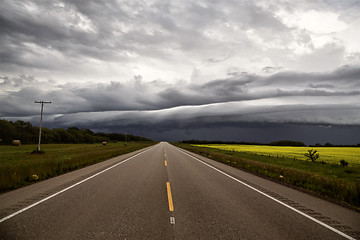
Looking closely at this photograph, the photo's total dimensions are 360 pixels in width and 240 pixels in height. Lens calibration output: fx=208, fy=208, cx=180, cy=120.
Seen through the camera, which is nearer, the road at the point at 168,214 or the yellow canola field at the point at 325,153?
the road at the point at 168,214

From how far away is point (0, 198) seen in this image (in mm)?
6684

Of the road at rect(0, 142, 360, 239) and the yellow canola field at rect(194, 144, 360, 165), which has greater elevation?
the road at rect(0, 142, 360, 239)

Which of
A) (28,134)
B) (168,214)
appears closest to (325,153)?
(168,214)

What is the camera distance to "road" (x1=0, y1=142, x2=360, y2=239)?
164 inches

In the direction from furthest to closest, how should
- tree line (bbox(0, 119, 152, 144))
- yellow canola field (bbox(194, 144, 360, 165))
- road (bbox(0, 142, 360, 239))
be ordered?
tree line (bbox(0, 119, 152, 144)) < yellow canola field (bbox(194, 144, 360, 165)) < road (bbox(0, 142, 360, 239))

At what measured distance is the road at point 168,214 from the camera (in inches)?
164

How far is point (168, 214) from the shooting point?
520cm

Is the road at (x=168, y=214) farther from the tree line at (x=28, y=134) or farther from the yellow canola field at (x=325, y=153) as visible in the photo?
the tree line at (x=28, y=134)

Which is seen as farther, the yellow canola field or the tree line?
the tree line

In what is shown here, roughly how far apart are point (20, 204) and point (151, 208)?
3.75 metres

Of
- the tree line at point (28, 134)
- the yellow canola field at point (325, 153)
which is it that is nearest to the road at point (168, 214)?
the yellow canola field at point (325, 153)

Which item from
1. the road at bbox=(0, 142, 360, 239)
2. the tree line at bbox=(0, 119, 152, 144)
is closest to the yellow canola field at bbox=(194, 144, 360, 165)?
the road at bbox=(0, 142, 360, 239)

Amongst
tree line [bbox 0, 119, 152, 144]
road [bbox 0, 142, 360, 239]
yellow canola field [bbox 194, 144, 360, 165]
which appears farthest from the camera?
tree line [bbox 0, 119, 152, 144]

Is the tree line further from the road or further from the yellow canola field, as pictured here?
the road
